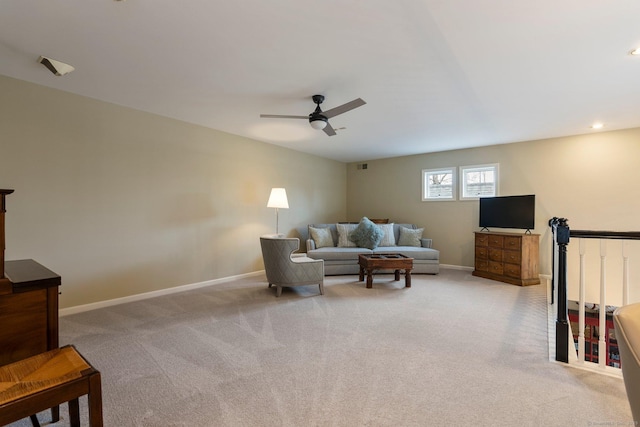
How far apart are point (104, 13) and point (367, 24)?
182cm

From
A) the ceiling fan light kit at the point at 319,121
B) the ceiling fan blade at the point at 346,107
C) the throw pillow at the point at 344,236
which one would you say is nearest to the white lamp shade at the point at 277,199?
the throw pillow at the point at 344,236

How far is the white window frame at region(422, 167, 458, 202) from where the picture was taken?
6.18m

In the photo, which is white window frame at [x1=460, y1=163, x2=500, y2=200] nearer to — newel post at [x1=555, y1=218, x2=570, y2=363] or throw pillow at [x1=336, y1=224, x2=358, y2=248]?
throw pillow at [x1=336, y1=224, x2=358, y2=248]

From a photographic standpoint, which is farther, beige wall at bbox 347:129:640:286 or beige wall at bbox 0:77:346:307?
beige wall at bbox 347:129:640:286

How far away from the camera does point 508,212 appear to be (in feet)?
17.1

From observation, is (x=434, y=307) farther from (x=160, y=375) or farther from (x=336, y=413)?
(x=160, y=375)

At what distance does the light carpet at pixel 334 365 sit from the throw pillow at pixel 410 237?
2232 mm

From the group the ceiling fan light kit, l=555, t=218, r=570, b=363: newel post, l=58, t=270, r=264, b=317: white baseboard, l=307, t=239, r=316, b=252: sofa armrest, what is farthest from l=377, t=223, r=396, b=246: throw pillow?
l=555, t=218, r=570, b=363: newel post

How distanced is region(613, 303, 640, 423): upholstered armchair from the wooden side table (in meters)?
1.77

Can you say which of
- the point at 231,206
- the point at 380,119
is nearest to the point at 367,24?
the point at 380,119

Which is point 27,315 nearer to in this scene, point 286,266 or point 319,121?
point 286,266

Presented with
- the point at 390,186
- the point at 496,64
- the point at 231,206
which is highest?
the point at 496,64

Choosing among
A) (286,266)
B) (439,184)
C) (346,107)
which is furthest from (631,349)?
(439,184)

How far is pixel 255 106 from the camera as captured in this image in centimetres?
374
